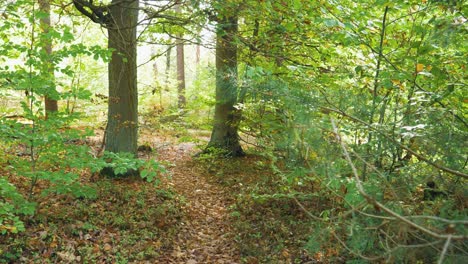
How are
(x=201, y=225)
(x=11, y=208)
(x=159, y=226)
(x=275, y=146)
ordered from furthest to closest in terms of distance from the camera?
(x=201, y=225) < (x=159, y=226) < (x=275, y=146) < (x=11, y=208)

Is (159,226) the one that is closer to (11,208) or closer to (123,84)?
(11,208)

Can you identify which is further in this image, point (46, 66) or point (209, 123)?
point (209, 123)

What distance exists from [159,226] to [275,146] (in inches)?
93.0

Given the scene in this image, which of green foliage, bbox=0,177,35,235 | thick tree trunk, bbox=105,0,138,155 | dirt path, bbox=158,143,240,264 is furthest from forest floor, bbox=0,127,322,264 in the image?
thick tree trunk, bbox=105,0,138,155

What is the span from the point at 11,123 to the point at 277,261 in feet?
13.0

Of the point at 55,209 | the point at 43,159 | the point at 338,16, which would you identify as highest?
the point at 338,16

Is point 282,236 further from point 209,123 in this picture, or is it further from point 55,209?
point 209,123

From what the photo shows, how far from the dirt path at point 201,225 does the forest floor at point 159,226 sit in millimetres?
16

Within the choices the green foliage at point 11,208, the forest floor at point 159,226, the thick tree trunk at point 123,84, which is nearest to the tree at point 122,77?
the thick tree trunk at point 123,84

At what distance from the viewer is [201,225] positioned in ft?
21.6

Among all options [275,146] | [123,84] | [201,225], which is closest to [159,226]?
[201,225]

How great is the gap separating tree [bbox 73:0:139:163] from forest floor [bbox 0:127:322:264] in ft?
2.86

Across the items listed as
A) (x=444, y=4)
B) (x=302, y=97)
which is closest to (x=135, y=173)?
(x=302, y=97)

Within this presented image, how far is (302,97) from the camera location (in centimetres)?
362
